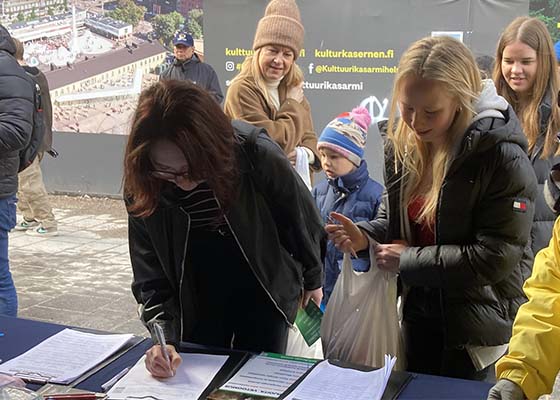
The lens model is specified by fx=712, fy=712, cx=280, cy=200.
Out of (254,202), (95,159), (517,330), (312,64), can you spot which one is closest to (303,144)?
(254,202)

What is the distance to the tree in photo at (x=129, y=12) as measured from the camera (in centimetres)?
682

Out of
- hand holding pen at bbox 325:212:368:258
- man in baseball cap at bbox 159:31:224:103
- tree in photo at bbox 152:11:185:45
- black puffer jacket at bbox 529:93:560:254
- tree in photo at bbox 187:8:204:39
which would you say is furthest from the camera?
tree in photo at bbox 152:11:185:45

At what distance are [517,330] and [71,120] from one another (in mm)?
6461

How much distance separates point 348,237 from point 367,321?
24 centimetres

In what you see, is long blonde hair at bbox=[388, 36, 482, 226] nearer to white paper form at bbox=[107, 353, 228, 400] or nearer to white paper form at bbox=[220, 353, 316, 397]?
white paper form at bbox=[220, 353, 316, 397]

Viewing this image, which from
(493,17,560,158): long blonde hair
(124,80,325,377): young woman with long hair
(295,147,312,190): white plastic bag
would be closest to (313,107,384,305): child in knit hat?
(295,147,312,190): white plastic bag

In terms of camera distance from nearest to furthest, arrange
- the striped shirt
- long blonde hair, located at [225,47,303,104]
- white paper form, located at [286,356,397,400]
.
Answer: white paper form, located at [286,356,397,400] < the striped shirt < long blonde hair, located at [225,47,303,104]

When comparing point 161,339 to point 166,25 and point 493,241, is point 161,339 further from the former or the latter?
point 166,25

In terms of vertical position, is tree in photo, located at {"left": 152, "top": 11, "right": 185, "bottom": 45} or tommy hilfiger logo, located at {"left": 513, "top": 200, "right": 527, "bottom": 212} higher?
tree in photo, located at {"left": 152, "top": 11, "right": 185, "bottom": 45}

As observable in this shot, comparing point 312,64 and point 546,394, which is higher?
point 312,64

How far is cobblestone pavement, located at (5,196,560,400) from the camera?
4.06 m

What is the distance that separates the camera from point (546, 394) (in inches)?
52.4

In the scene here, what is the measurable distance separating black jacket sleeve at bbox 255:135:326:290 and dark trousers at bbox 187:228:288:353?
15 centimetres

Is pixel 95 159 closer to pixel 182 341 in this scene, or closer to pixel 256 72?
pixel 256 72
